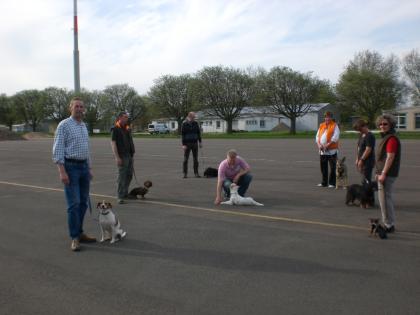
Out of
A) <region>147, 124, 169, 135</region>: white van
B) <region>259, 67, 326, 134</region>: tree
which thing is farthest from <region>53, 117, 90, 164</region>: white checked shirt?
<region>147, 124, 169, 135</region>: white van

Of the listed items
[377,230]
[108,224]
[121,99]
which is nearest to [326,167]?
[377,230]

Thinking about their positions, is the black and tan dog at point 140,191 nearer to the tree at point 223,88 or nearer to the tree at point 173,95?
the tree at point 223,88

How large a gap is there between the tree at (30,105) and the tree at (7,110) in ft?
4.40

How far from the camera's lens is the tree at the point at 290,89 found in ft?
186

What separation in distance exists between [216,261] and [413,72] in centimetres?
6485

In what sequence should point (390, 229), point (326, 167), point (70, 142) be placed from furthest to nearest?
point (326, 167), point (390, 229), point (70, 142)

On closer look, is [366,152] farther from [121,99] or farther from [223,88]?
[121,99]

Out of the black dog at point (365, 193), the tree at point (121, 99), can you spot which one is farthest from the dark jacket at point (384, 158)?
the tree at point (121, 99)

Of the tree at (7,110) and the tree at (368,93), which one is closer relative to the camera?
the tree at (368,93)

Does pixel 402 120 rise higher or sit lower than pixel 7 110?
lower

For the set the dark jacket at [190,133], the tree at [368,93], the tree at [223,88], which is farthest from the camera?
the tree at [223,88]

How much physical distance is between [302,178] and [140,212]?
5932 millimetres

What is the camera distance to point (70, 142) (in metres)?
5.62

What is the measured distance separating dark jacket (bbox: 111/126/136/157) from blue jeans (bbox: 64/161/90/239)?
Result: 9.68 ft
